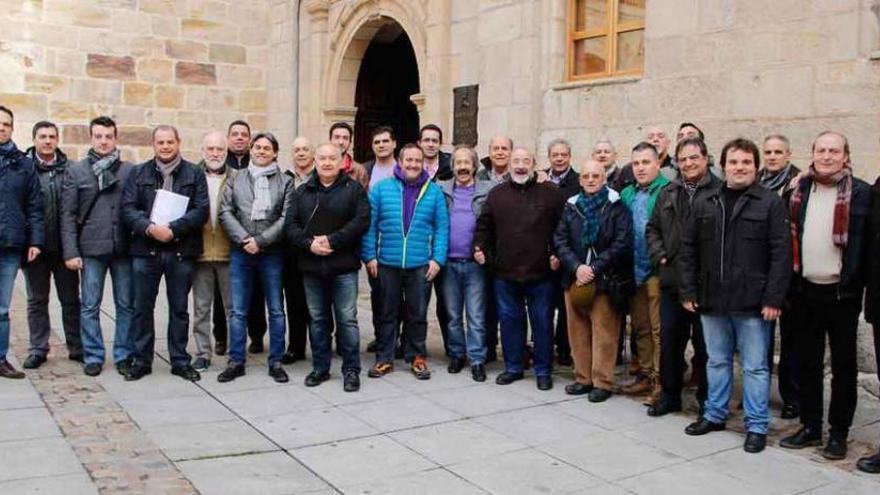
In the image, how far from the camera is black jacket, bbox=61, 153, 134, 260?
239 inches

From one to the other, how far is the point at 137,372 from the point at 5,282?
3.57 ft

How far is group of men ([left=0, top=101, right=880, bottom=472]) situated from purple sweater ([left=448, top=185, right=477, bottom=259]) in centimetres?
1

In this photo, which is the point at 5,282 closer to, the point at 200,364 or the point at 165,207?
the point at 165,207

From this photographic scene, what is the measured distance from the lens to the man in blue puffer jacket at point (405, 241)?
242 inches

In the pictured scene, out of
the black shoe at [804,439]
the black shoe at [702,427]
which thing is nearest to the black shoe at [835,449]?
the black shoe at [804,439]

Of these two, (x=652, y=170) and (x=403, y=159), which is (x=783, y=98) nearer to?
(x=652, y=170)

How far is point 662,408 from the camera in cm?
543

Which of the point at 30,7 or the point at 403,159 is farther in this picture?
the point at 30,7

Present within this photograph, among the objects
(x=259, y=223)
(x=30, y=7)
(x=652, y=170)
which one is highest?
(x=30, y=7)

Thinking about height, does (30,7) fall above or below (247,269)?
above

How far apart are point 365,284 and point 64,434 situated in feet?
19.4

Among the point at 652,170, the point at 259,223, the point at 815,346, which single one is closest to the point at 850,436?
the point at 815,346

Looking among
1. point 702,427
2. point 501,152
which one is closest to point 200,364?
point 501,152

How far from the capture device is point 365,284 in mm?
10609
